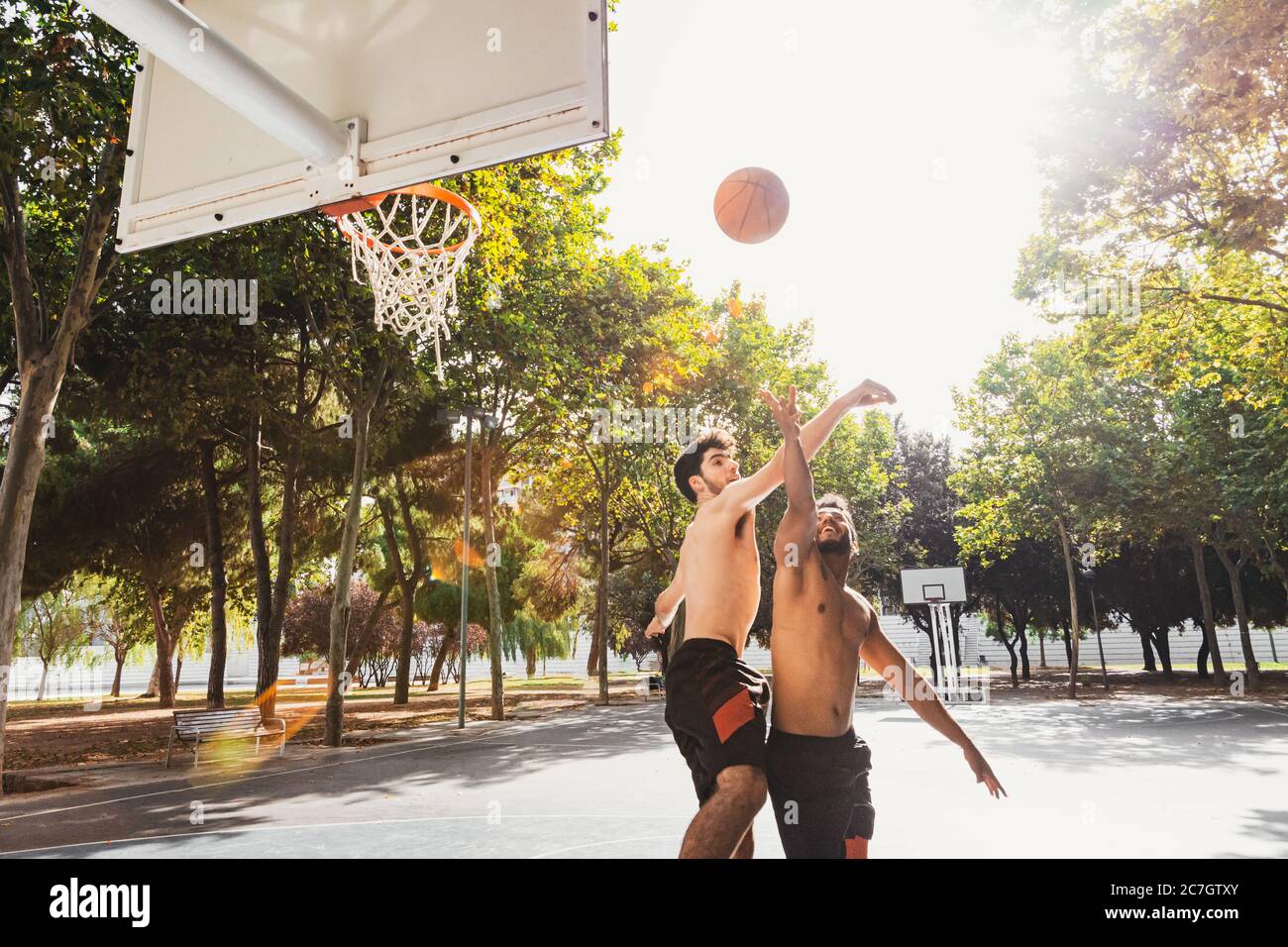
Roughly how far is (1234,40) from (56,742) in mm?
24647

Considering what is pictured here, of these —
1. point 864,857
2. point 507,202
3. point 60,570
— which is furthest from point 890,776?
point 60,570

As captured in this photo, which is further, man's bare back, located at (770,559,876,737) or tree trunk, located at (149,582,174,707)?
tree trunk, located at (149,582,174,707)

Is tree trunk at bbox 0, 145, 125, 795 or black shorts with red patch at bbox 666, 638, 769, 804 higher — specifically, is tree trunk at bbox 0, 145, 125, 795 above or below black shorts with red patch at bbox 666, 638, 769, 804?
above

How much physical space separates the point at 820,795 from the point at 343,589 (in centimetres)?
1372

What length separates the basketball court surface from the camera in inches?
260

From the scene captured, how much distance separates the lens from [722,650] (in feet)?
11.7

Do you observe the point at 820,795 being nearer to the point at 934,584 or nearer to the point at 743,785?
the point at 743,785

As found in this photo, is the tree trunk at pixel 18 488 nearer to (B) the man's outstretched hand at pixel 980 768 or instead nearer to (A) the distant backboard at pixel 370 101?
(A) the distant backboard at pixel 370 101

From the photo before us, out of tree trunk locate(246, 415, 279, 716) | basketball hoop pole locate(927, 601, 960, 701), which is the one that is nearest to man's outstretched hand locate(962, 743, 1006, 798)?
tree trunk locate(246, 415, 279, 716)

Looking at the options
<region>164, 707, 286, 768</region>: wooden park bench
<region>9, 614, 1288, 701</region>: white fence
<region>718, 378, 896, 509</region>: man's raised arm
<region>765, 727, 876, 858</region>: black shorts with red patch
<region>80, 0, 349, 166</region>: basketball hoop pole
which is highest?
<region>80, 0, 349, 166</region>: basketball hoop pole

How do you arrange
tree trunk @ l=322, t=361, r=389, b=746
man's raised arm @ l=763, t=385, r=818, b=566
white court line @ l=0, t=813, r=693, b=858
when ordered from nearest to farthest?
man's raised arm @ l=763, t=385, r=818, b=566
white court line @ l=0, t=813, r=693, b=858
tree trunk @ l=322, t=361, r=389, b=746

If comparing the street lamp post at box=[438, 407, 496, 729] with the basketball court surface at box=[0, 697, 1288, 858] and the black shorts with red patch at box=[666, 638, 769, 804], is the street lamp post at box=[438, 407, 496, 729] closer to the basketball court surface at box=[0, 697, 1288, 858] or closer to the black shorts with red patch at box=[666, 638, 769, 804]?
the basketball court surface at box=[0, 697, 1288, 858]

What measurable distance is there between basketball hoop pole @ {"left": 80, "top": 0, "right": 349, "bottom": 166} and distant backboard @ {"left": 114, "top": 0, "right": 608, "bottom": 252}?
0.51 ft

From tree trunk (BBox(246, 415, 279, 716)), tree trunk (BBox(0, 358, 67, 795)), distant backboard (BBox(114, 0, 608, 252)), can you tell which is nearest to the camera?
distant backboard (BBox(114, 0, 608, 252))
